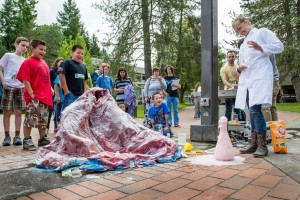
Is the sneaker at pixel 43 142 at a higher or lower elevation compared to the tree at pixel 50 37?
lower

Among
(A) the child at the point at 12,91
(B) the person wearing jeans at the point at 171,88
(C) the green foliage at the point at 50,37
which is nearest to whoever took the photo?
(A) the child at the point at 12,91

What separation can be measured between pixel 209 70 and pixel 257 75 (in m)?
1.49

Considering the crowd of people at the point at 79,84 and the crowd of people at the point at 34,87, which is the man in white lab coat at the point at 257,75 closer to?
the crowd of people at the point at 79,84

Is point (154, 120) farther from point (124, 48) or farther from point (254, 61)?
point (124, 48)

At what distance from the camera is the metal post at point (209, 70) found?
5043mm

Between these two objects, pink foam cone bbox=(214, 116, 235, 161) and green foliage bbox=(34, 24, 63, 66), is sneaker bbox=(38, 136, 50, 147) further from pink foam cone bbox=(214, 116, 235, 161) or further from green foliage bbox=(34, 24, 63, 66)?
green foliage bbox=(34, 24, 63, 66)

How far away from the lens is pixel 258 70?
364cm

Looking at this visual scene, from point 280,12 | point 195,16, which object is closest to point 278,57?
point 280,12

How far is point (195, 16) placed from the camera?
61.3 ft

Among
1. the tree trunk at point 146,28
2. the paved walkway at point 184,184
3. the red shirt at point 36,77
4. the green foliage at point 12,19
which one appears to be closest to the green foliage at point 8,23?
the green foliage at point 12,19

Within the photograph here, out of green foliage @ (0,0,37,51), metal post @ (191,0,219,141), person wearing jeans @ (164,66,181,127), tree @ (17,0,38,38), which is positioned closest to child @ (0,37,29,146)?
metal post @ (191,0,219,141)

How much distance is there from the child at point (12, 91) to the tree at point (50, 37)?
4061cm

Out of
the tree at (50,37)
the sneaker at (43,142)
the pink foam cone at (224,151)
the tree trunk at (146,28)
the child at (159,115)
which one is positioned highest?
the tree at (50,37)

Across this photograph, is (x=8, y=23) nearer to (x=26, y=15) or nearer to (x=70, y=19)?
(x=26, y=15)
